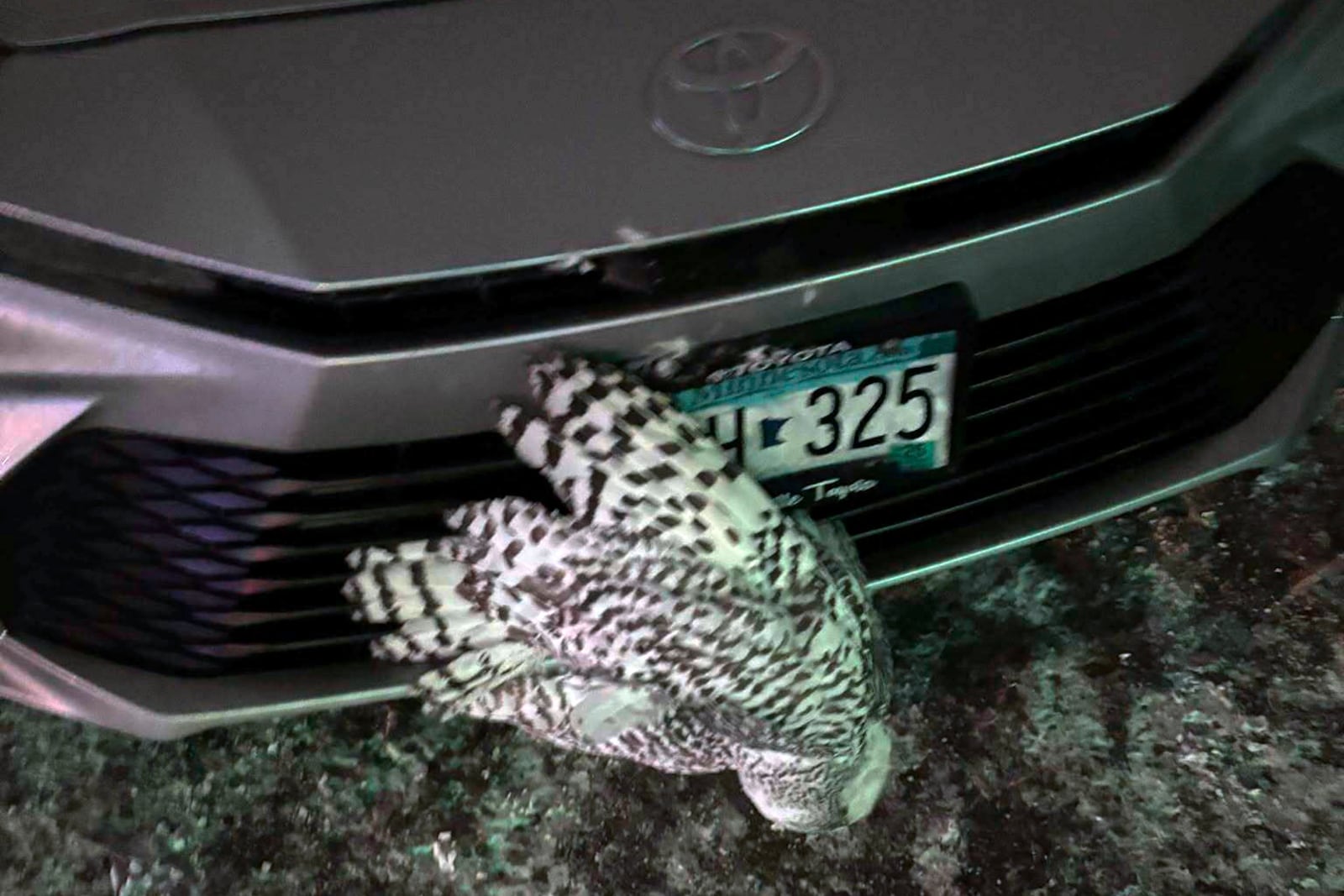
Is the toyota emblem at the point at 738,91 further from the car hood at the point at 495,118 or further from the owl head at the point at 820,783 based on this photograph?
the owl head at the point at 820,783

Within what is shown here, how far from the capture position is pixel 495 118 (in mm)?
725

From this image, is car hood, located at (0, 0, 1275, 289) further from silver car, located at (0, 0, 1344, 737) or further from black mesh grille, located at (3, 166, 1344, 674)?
black mesh grille, located at (3, 166, 1344, 674)

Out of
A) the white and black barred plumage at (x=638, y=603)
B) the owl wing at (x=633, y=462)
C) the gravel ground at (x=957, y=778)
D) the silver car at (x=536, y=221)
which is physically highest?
the silver car at (x=536, y=221)

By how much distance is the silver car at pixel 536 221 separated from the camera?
0.70 meters

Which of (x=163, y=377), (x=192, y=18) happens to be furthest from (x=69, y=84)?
(x=163, y=377)

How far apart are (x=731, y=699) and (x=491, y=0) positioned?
50 centimetres

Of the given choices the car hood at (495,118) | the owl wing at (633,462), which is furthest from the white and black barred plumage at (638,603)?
the car hood at (495,118)

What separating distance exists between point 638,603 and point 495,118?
32 centimetres

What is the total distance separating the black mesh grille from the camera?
2.61 feet

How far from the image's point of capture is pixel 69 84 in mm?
748

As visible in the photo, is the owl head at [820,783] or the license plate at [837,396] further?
the owl head at [820,783]

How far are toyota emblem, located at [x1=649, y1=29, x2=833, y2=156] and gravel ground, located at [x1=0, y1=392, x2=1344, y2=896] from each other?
2.00 ft

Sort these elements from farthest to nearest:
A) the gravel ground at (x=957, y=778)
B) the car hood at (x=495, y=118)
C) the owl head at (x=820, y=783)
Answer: the gravel ground at (x=957, y=778), the owl head at (x=820, y=783), the car hood at (x=495, y=118)

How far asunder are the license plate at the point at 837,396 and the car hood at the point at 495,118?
84mm
